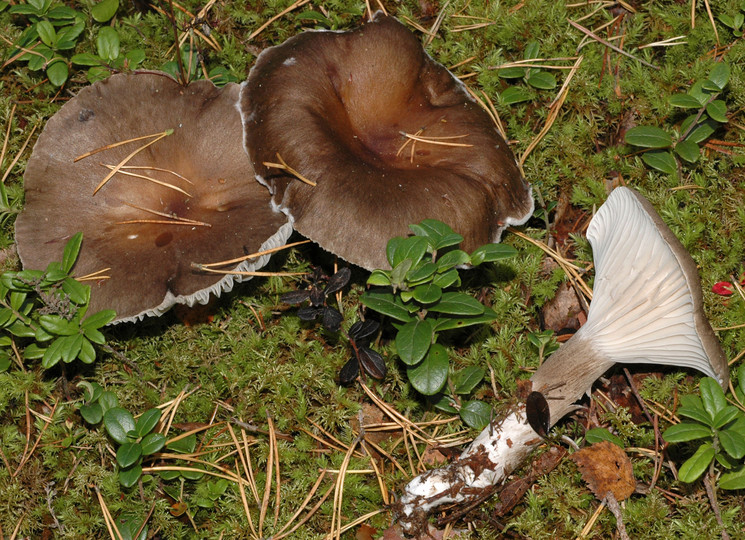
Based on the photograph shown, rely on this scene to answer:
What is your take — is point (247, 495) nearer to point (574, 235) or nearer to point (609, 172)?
point (574, 235)

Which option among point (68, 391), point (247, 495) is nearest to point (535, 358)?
point (247, 495)

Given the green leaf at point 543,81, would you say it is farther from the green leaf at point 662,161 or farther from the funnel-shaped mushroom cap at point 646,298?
the funnel-shaped mushroom cap at point 646,298

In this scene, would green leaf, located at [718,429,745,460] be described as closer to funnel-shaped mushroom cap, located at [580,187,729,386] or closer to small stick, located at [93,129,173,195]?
funnel-shaped mushroom cap, located at [580,187,729,386]

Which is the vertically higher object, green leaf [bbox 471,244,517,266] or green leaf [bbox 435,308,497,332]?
green leaf [bbox 471,244,517,266]

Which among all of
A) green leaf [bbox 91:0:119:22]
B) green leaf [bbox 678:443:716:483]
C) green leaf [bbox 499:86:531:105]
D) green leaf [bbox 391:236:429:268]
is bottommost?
green leaf [bbox 678:443:716:483]

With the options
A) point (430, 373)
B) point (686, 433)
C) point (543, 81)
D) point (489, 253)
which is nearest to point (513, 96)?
point (543, 81)

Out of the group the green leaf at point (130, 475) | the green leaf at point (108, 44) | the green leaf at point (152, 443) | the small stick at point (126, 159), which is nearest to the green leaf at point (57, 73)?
the green leaf at point (108, 44)

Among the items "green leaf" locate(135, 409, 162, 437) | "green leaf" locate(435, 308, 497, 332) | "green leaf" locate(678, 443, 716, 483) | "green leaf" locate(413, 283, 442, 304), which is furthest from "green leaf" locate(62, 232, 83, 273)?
"green leaf" locate(678, 443, 716, 483)
